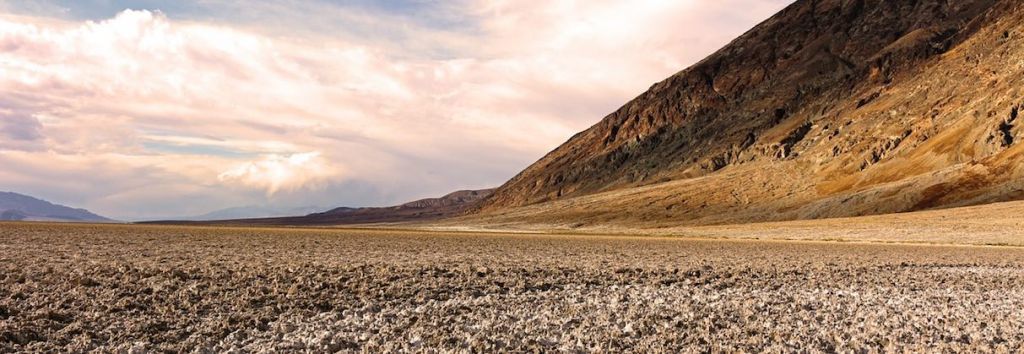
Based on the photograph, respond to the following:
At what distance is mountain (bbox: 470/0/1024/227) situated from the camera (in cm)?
10219

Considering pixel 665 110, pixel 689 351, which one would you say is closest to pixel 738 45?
pixel 665 110

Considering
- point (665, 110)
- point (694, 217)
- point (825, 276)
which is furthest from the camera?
point (665, 110)

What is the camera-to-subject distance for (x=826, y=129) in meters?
145

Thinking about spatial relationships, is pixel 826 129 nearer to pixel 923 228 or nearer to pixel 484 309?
pixel 923 228

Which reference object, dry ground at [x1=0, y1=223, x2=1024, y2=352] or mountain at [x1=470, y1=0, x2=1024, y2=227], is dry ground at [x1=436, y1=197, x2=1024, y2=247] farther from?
dry ground at [x1=0, y1=223, x2=1024, y2=352]

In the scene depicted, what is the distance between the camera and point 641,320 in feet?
45.9

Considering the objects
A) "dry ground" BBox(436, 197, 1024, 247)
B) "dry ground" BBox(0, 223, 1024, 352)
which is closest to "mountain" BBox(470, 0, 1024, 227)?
"dry ground" BBox(436, 197, 1024, 247)

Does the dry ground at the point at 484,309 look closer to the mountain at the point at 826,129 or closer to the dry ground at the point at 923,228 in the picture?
the dry ground at the point at 923,228

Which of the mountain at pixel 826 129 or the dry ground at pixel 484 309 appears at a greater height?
the mountain at pixel 826 129

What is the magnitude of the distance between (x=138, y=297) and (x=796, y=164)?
13482cm

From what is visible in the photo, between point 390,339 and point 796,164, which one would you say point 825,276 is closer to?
point 390,339

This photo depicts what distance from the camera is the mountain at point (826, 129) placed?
10219 cm

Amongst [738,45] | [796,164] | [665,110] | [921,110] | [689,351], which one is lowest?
[689,351]

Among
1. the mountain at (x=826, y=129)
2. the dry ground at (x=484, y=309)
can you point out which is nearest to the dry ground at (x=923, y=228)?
the mountain at (x=826, y=129)
